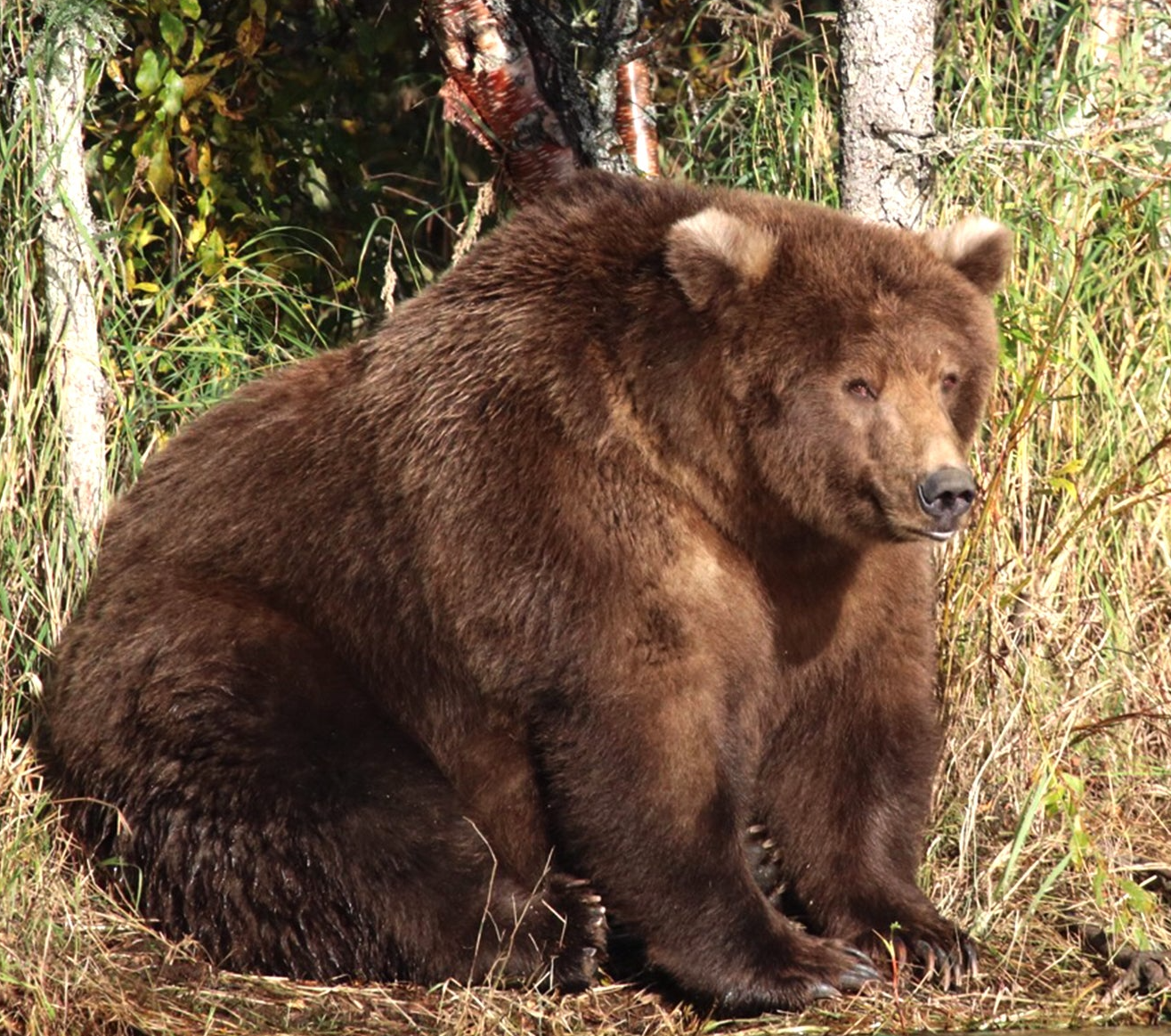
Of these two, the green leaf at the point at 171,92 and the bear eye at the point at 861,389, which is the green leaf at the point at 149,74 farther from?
the bear eye at the point at 861,389

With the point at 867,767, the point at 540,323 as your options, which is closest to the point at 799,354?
the point at 540,323

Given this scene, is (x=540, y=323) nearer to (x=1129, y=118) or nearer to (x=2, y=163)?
(x=2, y=163)

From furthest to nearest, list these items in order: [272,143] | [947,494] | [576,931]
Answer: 1. [272,143]
2. [576,931]
3. [947,494]

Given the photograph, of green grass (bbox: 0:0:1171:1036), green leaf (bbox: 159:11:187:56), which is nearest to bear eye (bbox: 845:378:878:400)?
green grass (bbox: 0:0:1171:1036)

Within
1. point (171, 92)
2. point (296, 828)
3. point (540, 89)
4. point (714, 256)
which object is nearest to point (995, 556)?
point (714, 256)

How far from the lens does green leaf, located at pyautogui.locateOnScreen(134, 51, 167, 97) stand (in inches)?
266

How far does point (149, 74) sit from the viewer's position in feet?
22.2

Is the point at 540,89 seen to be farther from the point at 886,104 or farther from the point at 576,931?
the point at 576,931

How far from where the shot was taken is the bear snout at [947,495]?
15.6 feet

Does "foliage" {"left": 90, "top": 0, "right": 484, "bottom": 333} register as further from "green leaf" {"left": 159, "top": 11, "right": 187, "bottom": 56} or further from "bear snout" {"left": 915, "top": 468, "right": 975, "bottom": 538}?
"bear snout" {"left": 915, "top": 468, "right": 975, "bottom": 538}

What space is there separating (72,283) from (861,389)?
281 centimetres

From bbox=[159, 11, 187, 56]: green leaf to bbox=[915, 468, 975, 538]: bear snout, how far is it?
3394 millimetres

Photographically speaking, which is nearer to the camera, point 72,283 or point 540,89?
point 72,283

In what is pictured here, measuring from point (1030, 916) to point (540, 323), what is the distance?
7.25ft
